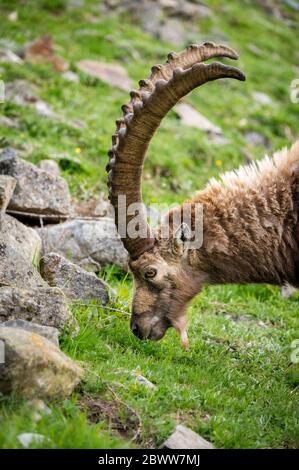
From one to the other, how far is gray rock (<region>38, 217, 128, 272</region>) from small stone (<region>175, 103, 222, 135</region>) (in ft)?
23.5

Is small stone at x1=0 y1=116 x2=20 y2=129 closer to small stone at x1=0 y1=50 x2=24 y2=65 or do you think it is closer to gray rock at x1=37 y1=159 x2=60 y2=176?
gray rock at x1=37 y1=159 x2=60 y2=176

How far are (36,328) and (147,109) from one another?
2.37 metres

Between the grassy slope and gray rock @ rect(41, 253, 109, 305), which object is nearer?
the grassy slope

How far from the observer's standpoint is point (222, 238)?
267 inches

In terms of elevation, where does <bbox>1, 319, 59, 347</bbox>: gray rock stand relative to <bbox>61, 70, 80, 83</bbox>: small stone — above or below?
below

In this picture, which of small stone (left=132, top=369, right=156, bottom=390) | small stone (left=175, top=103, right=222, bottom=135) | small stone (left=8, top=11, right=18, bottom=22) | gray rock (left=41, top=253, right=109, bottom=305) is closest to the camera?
small stone (left=132, top=369, right=156, bottom=390)

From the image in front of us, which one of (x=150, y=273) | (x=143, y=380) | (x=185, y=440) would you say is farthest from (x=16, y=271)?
(x=185, y=440)

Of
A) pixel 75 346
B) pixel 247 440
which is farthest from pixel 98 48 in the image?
pixel 247 440

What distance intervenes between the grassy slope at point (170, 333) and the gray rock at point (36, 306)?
0.25 m

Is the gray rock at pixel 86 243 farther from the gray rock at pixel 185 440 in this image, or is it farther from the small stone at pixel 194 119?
the small stone at pixel 194 119

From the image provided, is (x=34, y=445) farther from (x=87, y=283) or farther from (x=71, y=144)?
(x=71, y=144)

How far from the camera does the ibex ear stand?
6832 millimetres

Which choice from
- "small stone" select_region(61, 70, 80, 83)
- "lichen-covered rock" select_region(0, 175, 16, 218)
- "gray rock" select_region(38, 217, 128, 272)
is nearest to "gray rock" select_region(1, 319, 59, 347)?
"lichen-covered rock" select_region(0, 175, 16, 218)

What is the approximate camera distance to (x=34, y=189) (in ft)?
28.4
